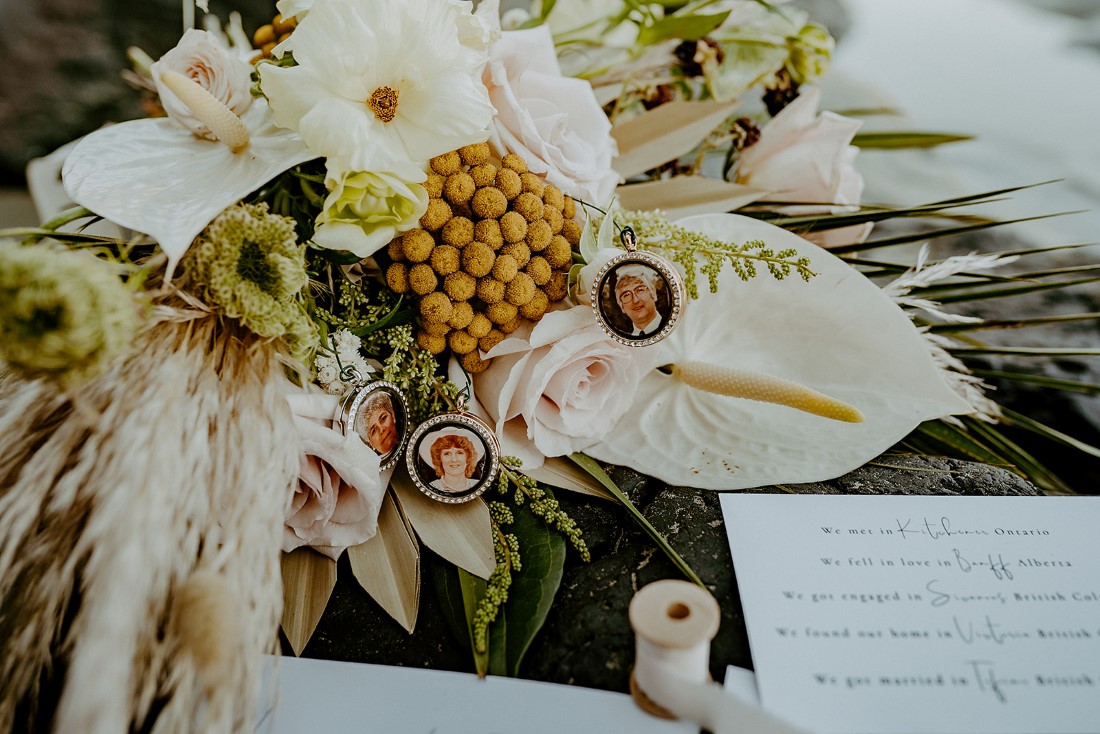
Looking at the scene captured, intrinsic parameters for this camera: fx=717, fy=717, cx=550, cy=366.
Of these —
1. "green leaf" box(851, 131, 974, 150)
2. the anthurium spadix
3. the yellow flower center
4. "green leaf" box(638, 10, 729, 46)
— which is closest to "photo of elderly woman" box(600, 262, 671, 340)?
the anthurium spadix

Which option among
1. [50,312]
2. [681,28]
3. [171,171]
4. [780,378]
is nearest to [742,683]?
[780,378]

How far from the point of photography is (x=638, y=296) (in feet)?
1.95

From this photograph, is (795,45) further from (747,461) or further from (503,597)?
(503,597)

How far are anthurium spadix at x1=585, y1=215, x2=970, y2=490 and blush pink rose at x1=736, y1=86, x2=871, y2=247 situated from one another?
0.17 meters

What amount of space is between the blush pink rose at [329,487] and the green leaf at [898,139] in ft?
2.66

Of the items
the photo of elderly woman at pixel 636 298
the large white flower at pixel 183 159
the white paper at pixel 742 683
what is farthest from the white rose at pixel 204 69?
the white paper at pixel 742 683

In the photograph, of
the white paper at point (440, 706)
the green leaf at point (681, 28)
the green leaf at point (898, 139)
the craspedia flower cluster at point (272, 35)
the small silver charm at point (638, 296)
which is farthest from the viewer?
the green leaf at point (898, 139)

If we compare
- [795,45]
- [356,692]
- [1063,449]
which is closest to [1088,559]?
[1063,449]

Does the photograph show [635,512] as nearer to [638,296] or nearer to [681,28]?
[638,296]

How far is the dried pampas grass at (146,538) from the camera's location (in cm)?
38

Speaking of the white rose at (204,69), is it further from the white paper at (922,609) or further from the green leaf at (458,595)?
the white paper at (922,609)

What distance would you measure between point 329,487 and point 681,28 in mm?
679

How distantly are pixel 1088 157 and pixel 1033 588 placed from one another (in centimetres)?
129

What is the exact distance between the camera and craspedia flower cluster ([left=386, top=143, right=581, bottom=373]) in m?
0.59
